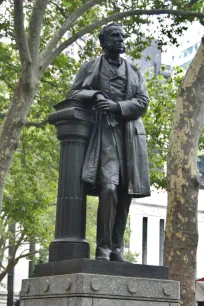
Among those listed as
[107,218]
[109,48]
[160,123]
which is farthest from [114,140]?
[160,123]

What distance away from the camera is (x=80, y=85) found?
26.7 feet

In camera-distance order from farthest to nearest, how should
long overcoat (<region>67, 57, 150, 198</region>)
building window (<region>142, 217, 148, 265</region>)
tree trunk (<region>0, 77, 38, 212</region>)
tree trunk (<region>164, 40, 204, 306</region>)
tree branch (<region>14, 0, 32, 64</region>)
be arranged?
1. building window (<region>142, 217, 148, 265</region>)
2. tree trunk (<region>0, 77, 38, 212</region>)
3. tree branch (<region>14, 0, 32, 64</region>)
4. tree trunk (<region>164, 40, 204, 306</region>)
5. long overcoat (<region>67, 57, 150, 198</region>)

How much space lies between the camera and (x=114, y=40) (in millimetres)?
7934

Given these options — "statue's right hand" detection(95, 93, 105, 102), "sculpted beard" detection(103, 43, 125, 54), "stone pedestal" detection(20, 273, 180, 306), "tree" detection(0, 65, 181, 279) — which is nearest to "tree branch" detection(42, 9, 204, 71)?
"tree" detection(0, 65, 181, 279)

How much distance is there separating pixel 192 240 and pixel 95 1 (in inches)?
261

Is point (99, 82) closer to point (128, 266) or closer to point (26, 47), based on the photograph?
point (128, 266)

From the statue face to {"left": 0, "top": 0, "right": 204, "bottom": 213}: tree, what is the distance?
784 cm

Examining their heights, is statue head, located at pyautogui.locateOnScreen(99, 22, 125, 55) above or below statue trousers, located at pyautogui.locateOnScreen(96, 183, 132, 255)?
above

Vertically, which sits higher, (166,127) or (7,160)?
(166,127)

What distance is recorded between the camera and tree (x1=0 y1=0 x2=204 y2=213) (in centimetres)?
1634

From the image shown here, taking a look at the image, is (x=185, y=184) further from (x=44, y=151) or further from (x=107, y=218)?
(x=44, y=151)

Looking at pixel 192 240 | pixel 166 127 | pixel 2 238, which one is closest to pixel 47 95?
pixel 166 127

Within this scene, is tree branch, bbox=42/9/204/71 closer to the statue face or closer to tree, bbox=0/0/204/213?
tree, bbox=0/0/204/213

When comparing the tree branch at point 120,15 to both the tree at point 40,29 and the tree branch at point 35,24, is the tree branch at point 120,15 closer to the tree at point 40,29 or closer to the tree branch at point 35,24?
the tree at point 40,29
